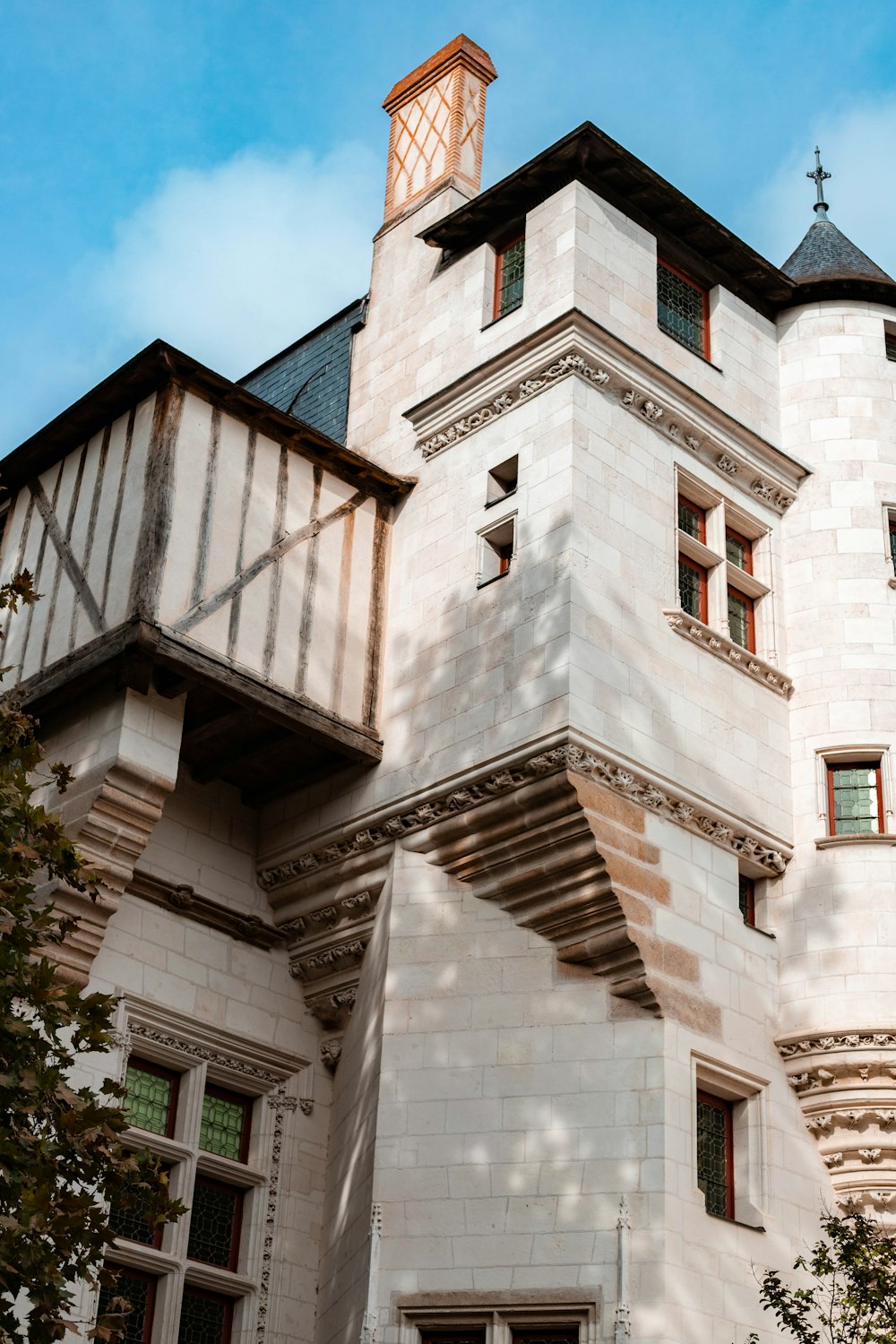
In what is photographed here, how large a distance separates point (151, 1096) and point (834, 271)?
9.80 m

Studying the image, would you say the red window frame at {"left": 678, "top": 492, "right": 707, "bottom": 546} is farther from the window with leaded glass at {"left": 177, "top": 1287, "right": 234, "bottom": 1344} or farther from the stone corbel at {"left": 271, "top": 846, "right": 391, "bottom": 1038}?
the window with leaded glass at {"left": 177, "top": 1287, "right": 234, "bottom": 1344}

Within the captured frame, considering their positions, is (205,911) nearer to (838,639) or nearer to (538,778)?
(538,778)

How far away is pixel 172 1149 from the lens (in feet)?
47.3

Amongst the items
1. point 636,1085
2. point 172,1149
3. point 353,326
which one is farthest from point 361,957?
point 353,326

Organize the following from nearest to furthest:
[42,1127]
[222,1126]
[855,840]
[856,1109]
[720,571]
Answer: [42,1127] < [856,1109] < [855,840] < [222,1126] < [720,571]

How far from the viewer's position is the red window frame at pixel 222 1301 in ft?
46.7

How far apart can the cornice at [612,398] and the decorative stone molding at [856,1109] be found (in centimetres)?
504

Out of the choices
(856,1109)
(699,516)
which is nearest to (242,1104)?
(856,1109)

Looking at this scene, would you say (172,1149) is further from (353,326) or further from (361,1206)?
(353,326)

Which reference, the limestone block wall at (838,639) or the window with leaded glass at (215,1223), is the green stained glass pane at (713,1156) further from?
the window with leaded glass at (215,1223)

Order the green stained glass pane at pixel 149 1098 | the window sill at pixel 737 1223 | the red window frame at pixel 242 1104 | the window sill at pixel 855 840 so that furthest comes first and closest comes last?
the red window frame at pixel 242 1104
the window sill at pixel 855 840
the green stained glass pane at pixel 149 1098
the window sill at pixel 737 1223

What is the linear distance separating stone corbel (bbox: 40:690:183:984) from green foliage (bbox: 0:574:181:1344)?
3.45 metres

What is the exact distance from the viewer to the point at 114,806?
14156 mm

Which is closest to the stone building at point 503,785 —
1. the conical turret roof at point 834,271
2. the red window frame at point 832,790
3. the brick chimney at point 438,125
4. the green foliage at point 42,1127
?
the red window frame at point 832,790
